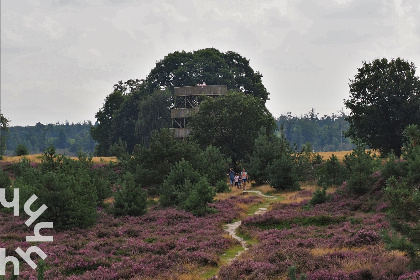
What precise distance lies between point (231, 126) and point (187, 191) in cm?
3216

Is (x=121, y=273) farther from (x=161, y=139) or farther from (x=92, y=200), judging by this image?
(x=161, y=139)

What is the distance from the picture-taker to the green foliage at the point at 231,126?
66.4 m

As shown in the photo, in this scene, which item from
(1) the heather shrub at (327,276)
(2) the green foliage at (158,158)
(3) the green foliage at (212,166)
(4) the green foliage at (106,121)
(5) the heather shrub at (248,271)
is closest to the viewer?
(1) the heather shrub at (327,276)

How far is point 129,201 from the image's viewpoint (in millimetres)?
33250

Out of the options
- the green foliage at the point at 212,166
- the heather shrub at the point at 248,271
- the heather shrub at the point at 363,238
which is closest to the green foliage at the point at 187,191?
the green foliage at the point at 212,166

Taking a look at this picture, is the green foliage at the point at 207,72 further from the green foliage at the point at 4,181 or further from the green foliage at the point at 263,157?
the green foliage at the point at 4,181

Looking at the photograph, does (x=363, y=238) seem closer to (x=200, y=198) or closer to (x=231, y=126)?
(x=200, y=198)

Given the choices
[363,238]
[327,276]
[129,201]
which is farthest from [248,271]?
[129,201]

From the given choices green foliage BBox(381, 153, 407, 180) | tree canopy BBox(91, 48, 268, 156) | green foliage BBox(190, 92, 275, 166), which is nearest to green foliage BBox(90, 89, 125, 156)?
tree canopy BBox(91, 48, 268, 156)

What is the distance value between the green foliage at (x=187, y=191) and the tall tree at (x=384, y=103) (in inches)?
981

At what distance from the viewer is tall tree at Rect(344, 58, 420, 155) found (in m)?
→ 54.1

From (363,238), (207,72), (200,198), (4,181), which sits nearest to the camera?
(363,238)

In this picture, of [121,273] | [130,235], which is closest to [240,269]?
[121,273]

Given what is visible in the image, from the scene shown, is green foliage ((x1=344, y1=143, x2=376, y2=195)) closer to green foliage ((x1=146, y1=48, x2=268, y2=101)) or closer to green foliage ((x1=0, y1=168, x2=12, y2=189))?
green foliage ((x1=0, y1=168, x2=12, y2=189))
